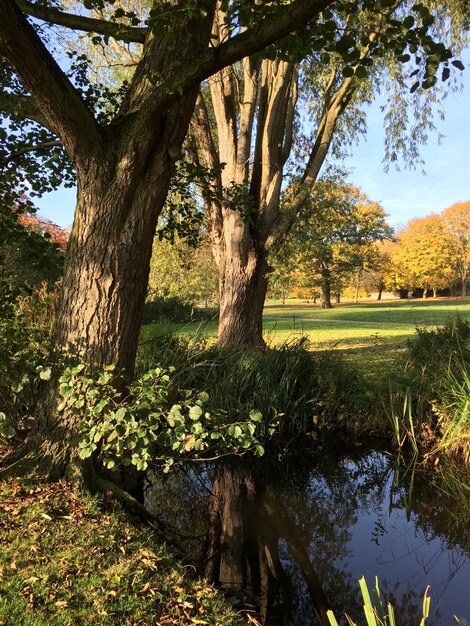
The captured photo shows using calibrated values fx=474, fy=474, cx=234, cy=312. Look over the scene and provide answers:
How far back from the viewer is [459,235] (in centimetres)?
4694

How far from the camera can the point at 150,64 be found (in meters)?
3.74

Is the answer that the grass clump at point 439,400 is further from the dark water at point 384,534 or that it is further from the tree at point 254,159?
the tree at point 254,159

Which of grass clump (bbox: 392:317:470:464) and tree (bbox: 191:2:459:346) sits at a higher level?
tree (bbox: 191:2:459:346)

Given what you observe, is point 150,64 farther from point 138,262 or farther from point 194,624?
point 194,624

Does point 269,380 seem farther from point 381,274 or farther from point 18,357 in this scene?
point 381,274

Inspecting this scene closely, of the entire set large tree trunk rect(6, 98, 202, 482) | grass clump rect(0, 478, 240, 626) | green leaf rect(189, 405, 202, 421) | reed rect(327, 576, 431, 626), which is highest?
large tree trunk rect(6, 98, 202, 482)

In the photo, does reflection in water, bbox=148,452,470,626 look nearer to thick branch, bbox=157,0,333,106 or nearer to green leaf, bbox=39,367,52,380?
green leaf, bbox=39,367,52,380

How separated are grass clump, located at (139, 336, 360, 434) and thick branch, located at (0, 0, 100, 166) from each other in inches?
130

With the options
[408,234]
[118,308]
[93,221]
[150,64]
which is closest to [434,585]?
[118,308]

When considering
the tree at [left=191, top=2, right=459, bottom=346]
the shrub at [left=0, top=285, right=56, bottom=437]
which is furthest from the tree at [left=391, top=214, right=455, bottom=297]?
the shrub at [left=0, top=285, right=56, bottom=437]

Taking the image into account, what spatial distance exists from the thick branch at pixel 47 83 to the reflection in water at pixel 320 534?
11.4ft

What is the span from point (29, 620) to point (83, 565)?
1.70 feet

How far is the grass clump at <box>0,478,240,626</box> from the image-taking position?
2463 millimetres

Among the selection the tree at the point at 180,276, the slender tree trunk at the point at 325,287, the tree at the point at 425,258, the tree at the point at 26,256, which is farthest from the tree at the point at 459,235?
the tree at the point at 26,256
